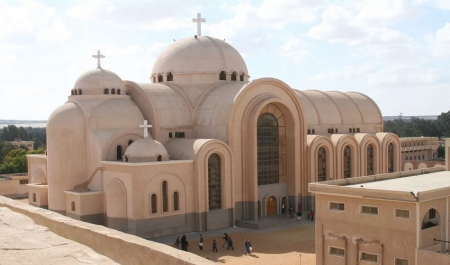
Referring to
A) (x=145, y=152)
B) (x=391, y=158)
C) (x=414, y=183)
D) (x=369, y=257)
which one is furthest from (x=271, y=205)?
(x=369, y=257)

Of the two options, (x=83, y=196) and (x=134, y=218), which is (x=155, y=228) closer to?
(x=134, y=218)

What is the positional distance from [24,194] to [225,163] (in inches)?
1083

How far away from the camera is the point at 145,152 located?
3170cm

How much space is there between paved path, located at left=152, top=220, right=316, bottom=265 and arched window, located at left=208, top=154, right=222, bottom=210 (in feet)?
5.87

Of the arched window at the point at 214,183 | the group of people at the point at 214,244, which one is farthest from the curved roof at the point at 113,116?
the group of people at the point at 214,244

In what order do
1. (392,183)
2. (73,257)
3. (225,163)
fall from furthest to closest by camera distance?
(225,163), (392,183), (73,257)

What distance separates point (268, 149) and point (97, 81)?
13.0 meters

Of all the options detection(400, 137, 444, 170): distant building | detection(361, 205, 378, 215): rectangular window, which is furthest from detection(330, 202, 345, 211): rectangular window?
detection(400, 137, 444, 170): distant building

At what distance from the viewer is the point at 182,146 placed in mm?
34500

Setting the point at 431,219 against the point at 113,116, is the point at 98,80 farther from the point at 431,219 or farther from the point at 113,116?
the point at 431,219

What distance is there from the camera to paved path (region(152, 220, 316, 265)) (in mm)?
26812

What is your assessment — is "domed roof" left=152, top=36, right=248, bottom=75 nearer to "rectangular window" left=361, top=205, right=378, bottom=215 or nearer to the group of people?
the group of people

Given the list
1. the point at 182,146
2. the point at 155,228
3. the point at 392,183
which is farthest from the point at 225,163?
the point at 392,183

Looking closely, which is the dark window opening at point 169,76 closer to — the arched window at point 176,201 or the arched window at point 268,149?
the arched window at point 268,149
